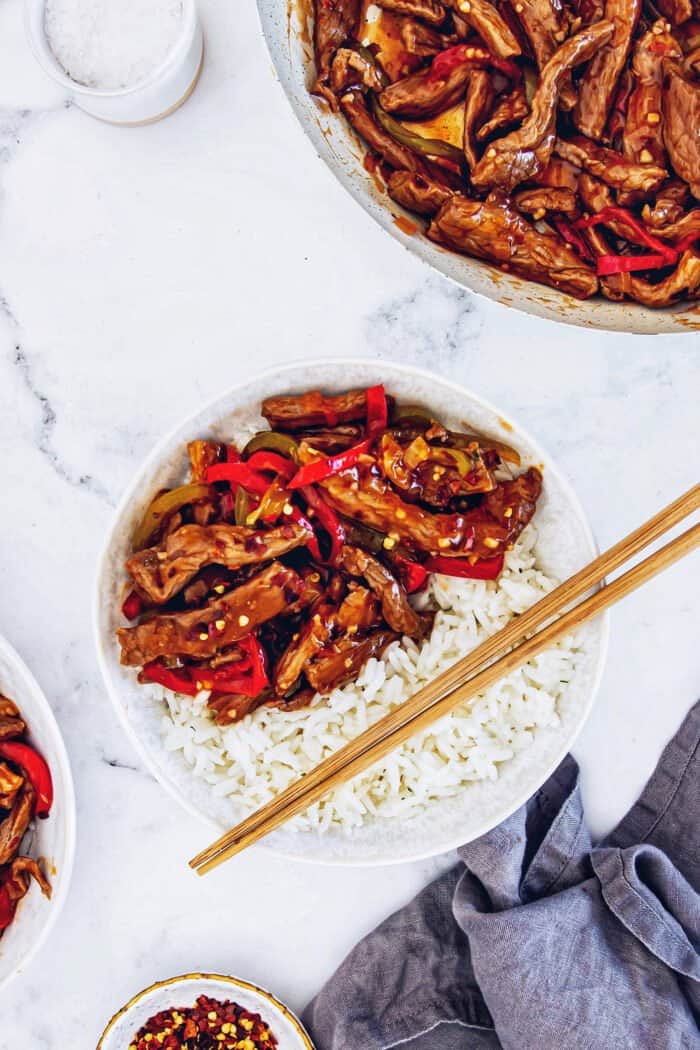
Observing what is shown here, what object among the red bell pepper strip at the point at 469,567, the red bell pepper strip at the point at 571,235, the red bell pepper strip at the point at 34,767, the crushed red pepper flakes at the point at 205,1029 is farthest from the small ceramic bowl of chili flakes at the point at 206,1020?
the red bell pepper strip at the point at 571,235

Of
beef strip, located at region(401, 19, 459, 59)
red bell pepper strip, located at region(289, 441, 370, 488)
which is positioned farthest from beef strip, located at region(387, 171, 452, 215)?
red bell pepper strip, located at region(289, 441, 370, 488)

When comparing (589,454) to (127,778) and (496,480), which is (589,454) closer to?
(496,480)

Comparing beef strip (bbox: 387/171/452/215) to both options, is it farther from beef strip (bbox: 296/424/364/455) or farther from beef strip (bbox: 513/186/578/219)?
beef strip (bbox: 296/424/364/455)

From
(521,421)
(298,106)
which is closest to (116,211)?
(298,106)

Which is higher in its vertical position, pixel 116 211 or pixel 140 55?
pixel 140 55

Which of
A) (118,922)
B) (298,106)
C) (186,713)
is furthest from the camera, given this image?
(118,922)

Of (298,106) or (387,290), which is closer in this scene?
(298,106)

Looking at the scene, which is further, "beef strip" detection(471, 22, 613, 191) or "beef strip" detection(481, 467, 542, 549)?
"beef strip" detection(481, 467, 542, 549)
